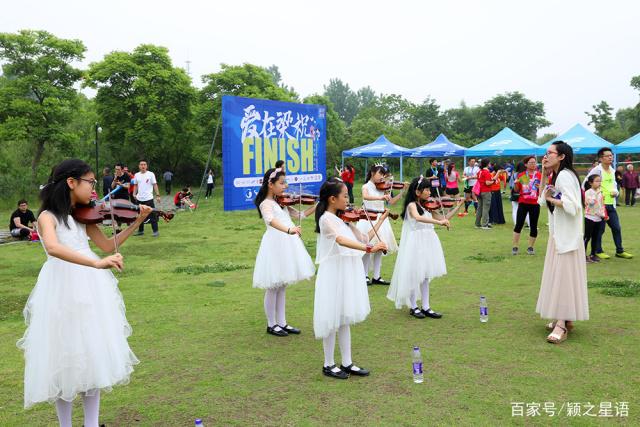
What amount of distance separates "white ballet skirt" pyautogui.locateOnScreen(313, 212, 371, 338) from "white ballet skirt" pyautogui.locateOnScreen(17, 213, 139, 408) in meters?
1.85

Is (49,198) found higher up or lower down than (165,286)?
higher up

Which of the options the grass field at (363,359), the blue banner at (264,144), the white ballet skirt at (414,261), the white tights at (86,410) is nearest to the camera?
the white tights at (86,410)

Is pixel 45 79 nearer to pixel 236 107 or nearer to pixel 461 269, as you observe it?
pixel 236 107

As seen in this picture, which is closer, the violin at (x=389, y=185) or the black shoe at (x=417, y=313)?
the black shoe at (x=417, y=313)

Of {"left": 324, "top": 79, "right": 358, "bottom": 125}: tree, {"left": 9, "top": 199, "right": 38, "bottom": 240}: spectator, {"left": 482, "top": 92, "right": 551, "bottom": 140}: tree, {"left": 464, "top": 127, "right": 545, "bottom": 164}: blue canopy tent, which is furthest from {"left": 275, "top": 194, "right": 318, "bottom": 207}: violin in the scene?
{"left": 324, "top": 79, "right": 358, "bottom": 125}: tree

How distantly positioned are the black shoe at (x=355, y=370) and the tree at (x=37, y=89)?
86.6 feet

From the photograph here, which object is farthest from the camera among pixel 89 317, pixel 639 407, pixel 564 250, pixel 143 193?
pixel 143 193

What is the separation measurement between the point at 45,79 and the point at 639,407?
30.6 meters

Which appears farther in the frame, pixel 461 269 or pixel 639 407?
pixel 461 269

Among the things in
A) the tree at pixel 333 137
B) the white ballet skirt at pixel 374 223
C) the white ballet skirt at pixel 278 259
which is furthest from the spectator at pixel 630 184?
the tree at pixel 333 137

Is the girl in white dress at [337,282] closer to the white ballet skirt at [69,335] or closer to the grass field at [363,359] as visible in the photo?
the grass field at [363,359]

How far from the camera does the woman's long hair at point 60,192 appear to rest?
353 cm

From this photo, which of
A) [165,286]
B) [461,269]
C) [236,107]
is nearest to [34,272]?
[165,286]

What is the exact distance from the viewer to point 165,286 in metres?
8.72
